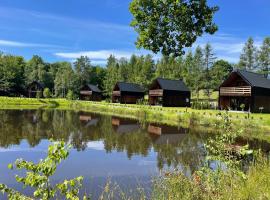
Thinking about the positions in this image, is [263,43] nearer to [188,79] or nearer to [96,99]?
[188,79]

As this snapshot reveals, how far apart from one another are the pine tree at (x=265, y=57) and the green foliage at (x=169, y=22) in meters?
54.1

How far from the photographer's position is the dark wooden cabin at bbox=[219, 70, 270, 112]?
3988 cm

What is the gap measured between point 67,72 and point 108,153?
78792 mm

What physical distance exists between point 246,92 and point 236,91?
1.68 m

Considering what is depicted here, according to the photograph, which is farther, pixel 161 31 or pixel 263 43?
pixel 263 43

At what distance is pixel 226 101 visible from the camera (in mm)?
45906

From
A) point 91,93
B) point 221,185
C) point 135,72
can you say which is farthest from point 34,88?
point 221,185

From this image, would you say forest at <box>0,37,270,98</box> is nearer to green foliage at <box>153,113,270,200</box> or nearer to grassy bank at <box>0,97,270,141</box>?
grassy bank at <box>0,97,270,141</box>

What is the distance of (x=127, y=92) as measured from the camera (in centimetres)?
7275

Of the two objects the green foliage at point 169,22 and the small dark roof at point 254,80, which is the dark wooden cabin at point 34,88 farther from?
the green foliage at point 169,22

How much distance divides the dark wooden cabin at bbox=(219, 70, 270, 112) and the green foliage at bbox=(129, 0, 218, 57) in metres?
28.5

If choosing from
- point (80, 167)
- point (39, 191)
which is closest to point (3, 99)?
point (80, 167)

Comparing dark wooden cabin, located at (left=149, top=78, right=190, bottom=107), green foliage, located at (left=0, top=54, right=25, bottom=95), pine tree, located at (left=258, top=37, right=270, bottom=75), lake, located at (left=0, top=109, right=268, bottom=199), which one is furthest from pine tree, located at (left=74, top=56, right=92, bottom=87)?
lake, located at (left=0, top=109, right=268, bottom=199)

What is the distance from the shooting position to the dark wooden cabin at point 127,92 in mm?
72062
